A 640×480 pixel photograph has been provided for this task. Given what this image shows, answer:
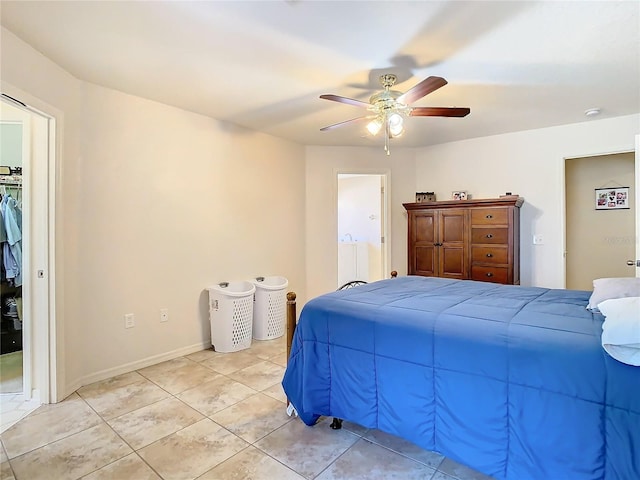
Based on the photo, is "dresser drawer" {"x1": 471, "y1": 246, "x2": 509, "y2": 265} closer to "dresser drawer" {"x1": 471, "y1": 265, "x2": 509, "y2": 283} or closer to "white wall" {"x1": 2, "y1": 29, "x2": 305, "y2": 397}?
"dresser drawer" {"x1": 471, "y1": 265, "x2": 509, "y2": 283}

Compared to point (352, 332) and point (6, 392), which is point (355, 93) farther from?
point (6, 392)

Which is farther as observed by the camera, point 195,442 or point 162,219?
point 162,219

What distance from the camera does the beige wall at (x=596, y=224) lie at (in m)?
4.25

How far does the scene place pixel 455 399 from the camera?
5.12 feet

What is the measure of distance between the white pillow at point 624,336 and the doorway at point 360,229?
5.19 metres

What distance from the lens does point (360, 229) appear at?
691 cm

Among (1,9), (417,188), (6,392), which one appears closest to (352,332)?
(1,9)

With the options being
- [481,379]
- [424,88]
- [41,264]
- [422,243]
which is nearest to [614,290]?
[481,379]

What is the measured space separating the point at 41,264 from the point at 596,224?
5847 millimetres

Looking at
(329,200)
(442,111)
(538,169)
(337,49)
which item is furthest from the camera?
(329,200)

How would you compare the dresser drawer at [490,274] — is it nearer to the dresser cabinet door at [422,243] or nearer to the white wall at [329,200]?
the dresser cabinet door at [422,243]

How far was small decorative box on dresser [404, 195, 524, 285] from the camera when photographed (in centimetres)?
382

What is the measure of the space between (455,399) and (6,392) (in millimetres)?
3159

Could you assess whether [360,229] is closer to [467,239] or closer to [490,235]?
[467,239]
